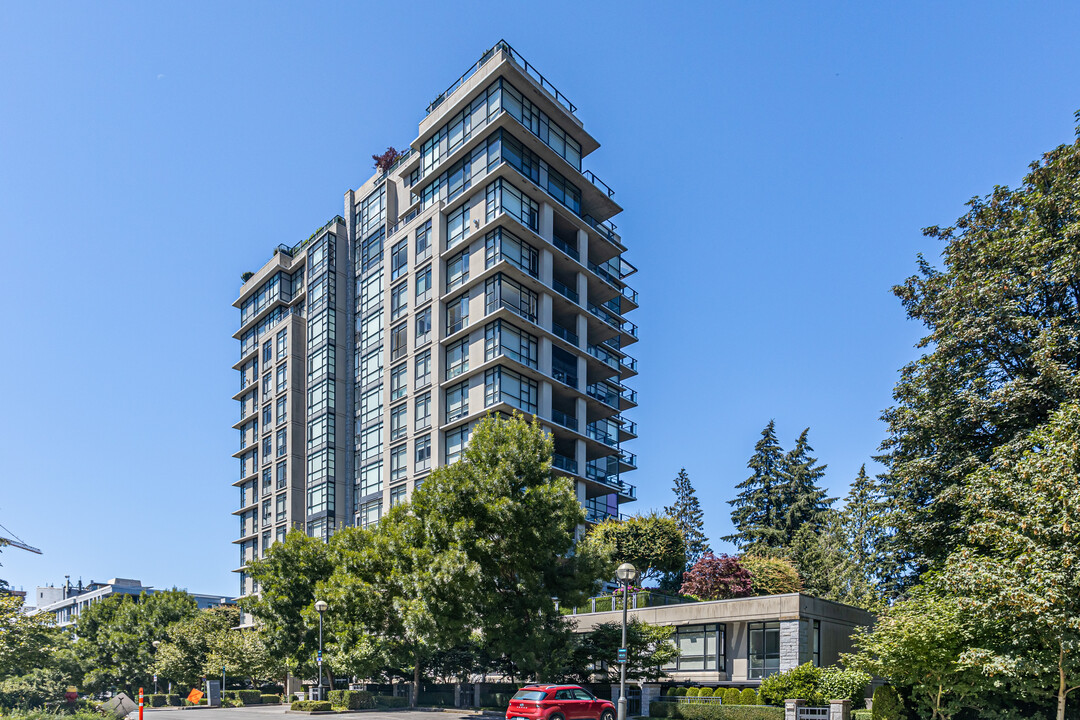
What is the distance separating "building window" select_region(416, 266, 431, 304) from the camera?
58.2 meters

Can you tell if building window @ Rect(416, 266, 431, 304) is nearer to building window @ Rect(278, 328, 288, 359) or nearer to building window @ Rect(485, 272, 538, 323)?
building window @ Rect(485, 272, 538, 323)

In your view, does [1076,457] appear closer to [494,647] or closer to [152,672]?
[494,647]

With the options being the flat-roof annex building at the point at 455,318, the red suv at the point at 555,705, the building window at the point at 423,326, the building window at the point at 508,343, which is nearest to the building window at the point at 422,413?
the flat-roof annex building at the point at 455,318

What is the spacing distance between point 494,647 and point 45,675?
191ft

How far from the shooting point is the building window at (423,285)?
58.2m

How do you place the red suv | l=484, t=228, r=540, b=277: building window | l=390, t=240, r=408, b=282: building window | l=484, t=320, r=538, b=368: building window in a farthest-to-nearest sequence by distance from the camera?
l=390, t=240, r=408, b=282: building window → l=484, t=228, r=540, b=277: building window → l=484, t=320, r=538, b=368: building window → the red suv

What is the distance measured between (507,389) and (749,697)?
88.6 ft

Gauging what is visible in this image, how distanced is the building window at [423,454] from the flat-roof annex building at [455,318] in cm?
13

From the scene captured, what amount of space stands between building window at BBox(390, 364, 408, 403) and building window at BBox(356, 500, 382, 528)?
8124 millimetres

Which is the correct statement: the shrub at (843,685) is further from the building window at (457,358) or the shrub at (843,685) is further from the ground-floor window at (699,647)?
the building window at (457,358)

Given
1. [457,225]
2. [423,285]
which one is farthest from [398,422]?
[457,225]

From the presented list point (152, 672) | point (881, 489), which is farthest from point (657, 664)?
point (152, 672)

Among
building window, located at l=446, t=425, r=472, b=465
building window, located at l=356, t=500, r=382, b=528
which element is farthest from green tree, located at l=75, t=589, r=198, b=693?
building window, located at l=446, t=425, r=472, b=465

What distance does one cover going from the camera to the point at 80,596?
531 feet
